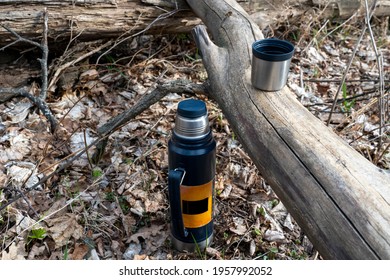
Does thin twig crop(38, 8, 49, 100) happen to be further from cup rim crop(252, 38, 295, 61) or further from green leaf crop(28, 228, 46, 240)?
cup rim crop(252, 38, 295, 61)

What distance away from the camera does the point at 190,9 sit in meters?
3.61

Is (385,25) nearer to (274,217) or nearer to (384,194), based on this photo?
(274,217)

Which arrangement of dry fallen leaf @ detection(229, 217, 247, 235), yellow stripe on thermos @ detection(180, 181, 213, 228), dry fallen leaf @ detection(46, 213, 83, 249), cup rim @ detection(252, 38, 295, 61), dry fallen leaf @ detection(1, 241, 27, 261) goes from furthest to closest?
1. dry fallen leaf @ detection(229, 217, 247, 235)
2. dry fallen leaf @ detection(46, 213, 83, 249)
3. dry fallen leaf @ detection(1, 241, 27, 261)
4. yellow stripe on thermos @ detection(180, 181, 213, 228)
5. cup rim @ detection(252, 38, 295, 61)

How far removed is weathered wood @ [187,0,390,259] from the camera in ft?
5.41

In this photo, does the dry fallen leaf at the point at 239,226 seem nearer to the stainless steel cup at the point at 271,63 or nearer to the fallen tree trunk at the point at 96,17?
the stainless steel cup at the point at 271,63

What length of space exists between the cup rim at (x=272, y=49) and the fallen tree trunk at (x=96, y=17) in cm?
150

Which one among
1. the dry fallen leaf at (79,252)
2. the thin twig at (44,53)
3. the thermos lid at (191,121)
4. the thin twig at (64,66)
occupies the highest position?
the thermos lid at (191,121)

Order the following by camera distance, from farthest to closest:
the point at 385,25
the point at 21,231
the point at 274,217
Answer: the point at 385,25
the point at 274,217
the point at 21,231

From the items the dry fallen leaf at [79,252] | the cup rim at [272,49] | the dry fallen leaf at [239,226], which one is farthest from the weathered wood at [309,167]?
the dry fallen leaf at [79,252]

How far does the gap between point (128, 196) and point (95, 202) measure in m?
0.20

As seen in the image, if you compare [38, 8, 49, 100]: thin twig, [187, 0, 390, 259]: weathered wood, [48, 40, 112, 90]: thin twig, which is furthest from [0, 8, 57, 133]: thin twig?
[187, 0, 390, 259]: weathered wood

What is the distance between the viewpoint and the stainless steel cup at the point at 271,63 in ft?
6.79

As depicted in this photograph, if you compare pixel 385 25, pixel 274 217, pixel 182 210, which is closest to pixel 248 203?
pixel 274 217

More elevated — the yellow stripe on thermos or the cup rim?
the cup rim
